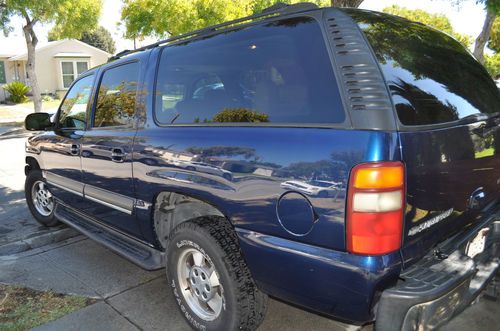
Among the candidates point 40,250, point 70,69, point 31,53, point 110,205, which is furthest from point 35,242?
point 70,69

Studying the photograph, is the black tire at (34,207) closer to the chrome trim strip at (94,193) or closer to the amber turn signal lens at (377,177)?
the chrome trim strip at (94,193)

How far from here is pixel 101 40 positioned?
2183 inches

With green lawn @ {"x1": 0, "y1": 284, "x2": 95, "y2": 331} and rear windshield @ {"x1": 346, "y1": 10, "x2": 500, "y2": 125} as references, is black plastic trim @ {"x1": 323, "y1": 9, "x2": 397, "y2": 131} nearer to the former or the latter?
rear windshield @ {"x1": 346, "y1": 10, "x2": 500, "y2": 125}

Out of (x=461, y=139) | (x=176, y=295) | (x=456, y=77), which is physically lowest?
(x=176, y=295)

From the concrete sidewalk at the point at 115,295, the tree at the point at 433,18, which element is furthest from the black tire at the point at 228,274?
the tree at the point at 433,18

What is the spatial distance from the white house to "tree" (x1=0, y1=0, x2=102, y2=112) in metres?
13.9

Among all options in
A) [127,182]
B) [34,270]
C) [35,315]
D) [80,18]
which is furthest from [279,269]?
[80,18]

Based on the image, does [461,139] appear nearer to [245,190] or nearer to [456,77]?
[456,77]

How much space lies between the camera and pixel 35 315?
315 cm

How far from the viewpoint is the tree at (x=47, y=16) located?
43.7 ft

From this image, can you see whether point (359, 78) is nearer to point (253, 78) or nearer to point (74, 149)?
point (253, 78)

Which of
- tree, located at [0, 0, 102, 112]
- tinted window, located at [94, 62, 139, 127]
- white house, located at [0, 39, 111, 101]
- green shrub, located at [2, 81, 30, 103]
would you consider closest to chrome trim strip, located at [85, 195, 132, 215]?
tinted window, located at [94, 62, 139, 127]

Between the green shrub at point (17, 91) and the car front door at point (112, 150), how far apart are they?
25.0m

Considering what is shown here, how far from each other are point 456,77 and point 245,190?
1499 millimetres
